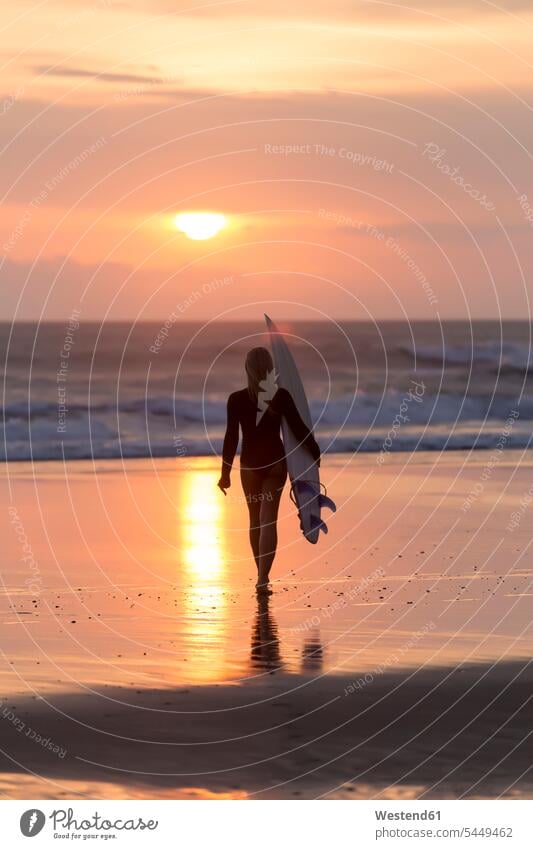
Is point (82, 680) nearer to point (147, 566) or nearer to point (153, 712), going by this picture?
point (153, 712)

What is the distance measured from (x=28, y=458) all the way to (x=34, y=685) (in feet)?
59.8

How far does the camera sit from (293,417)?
14836 mm

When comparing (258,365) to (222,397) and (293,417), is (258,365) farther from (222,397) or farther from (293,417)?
(222,397)

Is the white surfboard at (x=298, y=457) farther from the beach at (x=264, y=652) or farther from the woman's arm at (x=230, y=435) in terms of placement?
the beach at (x=264, y=652)

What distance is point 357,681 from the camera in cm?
1084

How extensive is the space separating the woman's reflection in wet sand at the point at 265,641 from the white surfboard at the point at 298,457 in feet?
4.68

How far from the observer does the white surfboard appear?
1488 centimetres

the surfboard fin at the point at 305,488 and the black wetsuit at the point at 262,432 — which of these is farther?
the surfboard fin at the point at 305,488

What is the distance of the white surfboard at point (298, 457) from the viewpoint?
14.9 meters

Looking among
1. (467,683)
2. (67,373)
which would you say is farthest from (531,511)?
(67,373)

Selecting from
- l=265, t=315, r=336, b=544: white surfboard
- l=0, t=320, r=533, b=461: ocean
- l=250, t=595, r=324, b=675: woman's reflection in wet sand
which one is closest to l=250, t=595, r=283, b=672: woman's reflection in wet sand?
l=250, t=595, r=324, b=675: woman's reflection in wet sand

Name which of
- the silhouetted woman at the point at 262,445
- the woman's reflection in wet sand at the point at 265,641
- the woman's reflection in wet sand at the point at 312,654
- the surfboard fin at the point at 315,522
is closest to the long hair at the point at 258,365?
the silhouetted woman at the point at 262,445

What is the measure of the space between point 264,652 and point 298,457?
3377 mm

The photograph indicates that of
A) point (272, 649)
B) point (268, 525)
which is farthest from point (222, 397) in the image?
point (272, 649)
